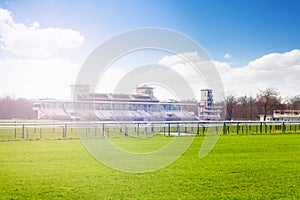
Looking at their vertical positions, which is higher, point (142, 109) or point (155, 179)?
point (142, 109)

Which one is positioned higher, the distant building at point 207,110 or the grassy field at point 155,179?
the distant building at point 207,110

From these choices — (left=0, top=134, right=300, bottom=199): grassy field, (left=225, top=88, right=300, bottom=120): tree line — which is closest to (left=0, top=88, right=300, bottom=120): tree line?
(left=225, top=88, right=300, bottom=120): tree line

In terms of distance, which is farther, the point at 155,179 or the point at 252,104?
the point at 252,104

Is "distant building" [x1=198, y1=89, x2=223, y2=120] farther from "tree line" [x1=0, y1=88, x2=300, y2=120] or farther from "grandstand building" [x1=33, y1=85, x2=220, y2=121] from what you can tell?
"tree line" [x1=0, y1=88, x2=300, y2=120]

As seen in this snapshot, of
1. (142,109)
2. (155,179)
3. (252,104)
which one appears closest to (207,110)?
(142,109)

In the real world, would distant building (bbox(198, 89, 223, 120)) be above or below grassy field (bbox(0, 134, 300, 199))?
above

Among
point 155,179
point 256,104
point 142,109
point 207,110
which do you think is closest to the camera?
point 155,179

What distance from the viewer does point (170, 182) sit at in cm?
920

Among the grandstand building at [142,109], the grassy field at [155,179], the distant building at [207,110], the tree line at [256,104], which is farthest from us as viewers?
the tree line at [256,104]

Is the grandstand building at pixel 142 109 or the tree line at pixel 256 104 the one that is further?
the tree line at pixel 256 104

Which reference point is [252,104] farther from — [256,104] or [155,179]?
[155,179]

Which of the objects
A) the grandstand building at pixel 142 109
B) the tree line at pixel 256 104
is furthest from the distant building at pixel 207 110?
the tree line at pixel 256 104

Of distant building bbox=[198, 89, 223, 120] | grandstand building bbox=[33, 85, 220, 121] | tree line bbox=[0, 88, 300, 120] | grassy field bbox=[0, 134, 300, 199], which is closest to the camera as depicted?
grassy field bbox=[0, 134, 300, 199]

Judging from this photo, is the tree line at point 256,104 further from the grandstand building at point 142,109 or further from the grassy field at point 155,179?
the grassy field at point 155,179
